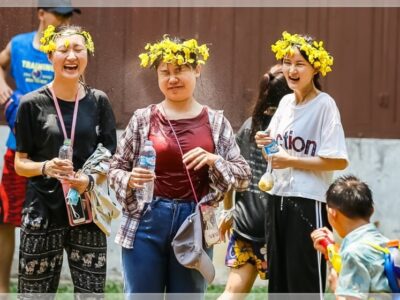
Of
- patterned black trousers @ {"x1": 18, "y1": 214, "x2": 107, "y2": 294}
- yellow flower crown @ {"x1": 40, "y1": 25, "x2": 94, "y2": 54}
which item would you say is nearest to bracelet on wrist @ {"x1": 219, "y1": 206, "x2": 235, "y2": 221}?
patterned black trousers @ {"x1": 18, "y1": 214, "x2": 107, "y2": 294}

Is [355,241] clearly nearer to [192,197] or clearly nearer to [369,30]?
[192,197]

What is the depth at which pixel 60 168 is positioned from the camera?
6.22 meters

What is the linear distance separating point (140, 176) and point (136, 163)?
282 millimetres

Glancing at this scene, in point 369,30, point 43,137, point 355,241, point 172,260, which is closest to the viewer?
point 355,241

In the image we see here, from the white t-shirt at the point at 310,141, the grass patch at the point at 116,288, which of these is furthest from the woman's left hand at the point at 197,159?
the grass patch at the point at 116,288

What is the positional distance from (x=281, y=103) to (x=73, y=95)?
3.84 feet

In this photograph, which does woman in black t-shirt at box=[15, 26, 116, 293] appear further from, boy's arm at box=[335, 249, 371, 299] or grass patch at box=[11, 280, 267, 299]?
grass patch at box=[11, 280, 267, 299]

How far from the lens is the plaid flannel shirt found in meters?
5.99

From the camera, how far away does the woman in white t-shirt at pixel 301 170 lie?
6.45 meters

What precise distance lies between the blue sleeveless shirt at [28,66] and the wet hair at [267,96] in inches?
57.6

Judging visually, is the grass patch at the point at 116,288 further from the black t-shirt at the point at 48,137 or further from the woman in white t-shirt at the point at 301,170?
the black t-shirt at the point at 48,137

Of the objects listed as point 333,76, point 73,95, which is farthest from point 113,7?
point 73,95

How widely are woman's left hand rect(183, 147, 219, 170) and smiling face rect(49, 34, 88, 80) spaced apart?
0.97m

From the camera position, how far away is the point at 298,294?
6.48m
